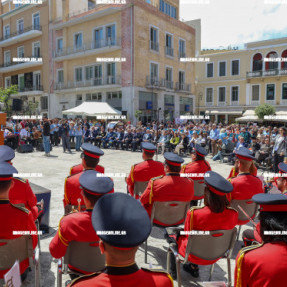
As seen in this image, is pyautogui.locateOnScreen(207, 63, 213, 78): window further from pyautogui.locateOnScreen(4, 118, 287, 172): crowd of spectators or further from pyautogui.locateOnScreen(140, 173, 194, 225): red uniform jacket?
pyautogui.locateOnScreen(140, 173, 194, 225): red uniform jacket

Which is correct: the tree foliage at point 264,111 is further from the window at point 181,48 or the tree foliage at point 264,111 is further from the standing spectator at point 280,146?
the standing spectator at point 280,146

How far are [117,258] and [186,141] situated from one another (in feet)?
49.2

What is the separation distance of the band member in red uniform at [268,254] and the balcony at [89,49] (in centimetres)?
2924

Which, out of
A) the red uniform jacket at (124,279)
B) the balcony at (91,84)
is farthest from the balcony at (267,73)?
the red uniform jacket at (124,279)

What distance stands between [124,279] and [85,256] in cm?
131

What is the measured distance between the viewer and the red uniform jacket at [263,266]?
204cm

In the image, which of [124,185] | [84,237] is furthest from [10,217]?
[124,185]

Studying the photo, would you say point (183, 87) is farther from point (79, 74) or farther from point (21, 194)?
point (21, 194)

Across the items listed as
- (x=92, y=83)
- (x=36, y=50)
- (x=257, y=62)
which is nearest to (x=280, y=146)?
(x=92, y=83)

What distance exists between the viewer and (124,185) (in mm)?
Result: 8695

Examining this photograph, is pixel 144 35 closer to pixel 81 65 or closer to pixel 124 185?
pixel 81 65

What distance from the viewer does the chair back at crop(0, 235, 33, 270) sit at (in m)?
2.80

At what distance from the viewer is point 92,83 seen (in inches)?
1254

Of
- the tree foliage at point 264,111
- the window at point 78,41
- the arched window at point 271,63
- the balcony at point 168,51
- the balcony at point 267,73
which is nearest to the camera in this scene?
the tree foliage at point 264,111
